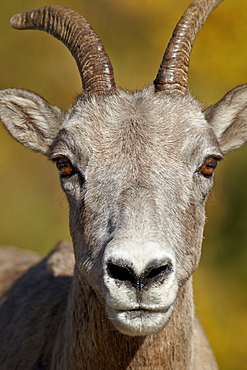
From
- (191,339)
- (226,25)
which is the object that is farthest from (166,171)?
(226,25)

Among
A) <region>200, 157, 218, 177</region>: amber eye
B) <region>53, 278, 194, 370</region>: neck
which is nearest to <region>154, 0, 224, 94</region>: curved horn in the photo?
<region>200, 157, 218, 177</region>: amber eye

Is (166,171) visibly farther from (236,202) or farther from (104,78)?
(236,202)

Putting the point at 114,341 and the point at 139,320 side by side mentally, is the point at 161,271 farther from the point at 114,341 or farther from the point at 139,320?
the point at 114,341

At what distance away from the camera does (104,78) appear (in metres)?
6.18

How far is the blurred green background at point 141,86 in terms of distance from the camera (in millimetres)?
17266

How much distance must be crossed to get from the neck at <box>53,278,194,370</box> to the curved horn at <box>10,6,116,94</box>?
202cm

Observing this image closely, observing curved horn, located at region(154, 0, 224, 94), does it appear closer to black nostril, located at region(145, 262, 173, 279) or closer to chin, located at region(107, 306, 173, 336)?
black nostril, located at region(145, 262, 173, 279)

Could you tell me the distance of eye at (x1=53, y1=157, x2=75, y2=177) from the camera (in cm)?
581

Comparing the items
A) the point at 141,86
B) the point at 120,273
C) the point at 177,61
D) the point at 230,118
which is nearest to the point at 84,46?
the point at 177,61

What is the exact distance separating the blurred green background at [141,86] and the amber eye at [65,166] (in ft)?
36.8

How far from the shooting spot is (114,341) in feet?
18.1

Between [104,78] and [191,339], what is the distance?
9.08 ft

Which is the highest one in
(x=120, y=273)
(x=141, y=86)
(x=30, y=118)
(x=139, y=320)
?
(x=141, y=86)

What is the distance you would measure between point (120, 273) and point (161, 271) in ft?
1.00
